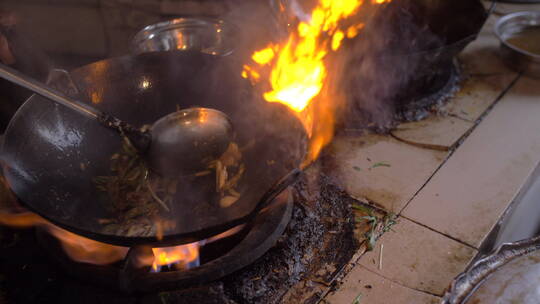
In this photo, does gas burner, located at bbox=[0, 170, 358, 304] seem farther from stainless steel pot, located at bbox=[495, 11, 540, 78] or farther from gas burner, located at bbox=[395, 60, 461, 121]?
stainless steel pot, located at bbox=[495, 11, 540, 78]

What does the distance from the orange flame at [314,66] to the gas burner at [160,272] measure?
2.80 feet

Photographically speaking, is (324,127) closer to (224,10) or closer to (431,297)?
(431,297)

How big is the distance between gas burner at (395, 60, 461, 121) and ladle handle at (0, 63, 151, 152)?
1.83m

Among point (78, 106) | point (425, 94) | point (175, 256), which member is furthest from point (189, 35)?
point (175, 256)

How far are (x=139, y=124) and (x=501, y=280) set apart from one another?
203 cm

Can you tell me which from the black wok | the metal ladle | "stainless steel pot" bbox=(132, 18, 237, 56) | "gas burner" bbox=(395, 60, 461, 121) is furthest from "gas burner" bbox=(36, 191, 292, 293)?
"stainless steel pot" bbox=(132, 18, 237, 56)

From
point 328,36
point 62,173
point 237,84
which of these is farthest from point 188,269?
point 328,36

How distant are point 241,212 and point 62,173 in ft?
2.88

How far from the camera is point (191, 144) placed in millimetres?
2205

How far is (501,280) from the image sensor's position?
2.08 m

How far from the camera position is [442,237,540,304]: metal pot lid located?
2008 mm

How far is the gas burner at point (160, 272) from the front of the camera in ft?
6.03

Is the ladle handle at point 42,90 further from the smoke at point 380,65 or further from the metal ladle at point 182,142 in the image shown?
the smoke at point 380,65

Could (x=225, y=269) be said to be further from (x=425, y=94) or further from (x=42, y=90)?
(x=425, y=94)
